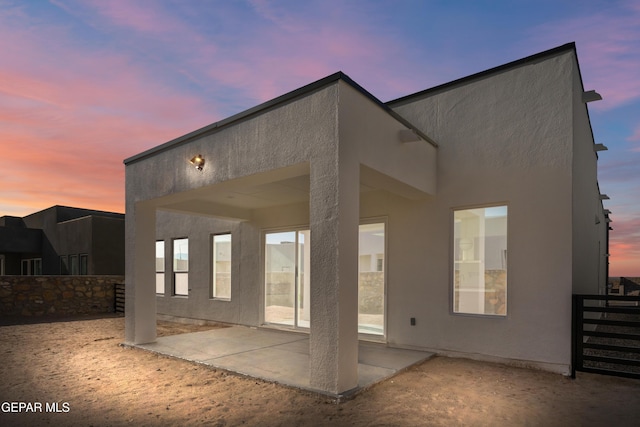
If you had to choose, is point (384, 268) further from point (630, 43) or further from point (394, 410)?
point (630, 43)

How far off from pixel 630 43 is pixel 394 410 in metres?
8.16

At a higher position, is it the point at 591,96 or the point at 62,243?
the point at 591,96

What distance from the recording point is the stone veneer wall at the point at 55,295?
12047mm

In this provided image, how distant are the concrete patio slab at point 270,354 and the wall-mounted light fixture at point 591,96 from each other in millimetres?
5310

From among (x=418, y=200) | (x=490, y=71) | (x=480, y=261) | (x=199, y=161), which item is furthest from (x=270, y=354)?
(x=490, y=71)

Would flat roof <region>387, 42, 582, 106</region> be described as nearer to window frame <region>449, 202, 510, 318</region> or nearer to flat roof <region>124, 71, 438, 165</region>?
flat roof <region>124, 71, 438, 165</region>

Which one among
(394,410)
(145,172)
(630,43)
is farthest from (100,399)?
(630,43)

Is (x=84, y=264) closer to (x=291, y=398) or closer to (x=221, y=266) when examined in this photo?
(x=221, y=266)

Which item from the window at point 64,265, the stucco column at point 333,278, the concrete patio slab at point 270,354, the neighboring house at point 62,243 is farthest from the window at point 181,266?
the window at point 64,265

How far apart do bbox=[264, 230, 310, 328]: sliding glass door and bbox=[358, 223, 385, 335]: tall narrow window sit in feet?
5.11

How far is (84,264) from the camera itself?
59.1 feet

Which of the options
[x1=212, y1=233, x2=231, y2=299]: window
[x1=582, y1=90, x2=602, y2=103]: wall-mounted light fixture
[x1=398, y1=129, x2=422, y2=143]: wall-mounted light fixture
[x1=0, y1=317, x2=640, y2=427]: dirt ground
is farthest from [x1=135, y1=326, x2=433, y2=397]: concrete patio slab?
[x1=582, y1=90, x2=602, y2=103]: wall-mounted light fixture

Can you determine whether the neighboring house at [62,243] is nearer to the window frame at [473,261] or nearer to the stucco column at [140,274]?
the stucco column at [140,274]

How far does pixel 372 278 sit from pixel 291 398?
12.1 feet
